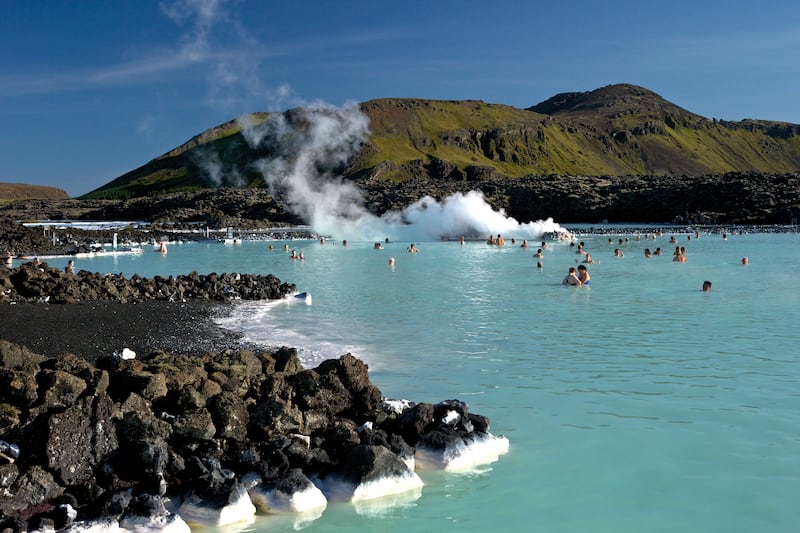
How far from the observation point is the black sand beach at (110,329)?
1391cm

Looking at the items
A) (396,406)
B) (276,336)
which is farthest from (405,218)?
(396,406)

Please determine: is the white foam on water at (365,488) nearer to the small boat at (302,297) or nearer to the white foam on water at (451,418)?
the white foam on water at (451,418)

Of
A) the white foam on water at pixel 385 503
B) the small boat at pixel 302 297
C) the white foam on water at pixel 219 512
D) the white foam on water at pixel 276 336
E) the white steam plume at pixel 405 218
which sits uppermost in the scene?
the white steam plume at pixel 405 218

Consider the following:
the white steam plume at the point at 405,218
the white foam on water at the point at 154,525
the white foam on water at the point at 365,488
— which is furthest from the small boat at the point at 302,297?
the white steam plume at the point at 405,218

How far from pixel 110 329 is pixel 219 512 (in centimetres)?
976

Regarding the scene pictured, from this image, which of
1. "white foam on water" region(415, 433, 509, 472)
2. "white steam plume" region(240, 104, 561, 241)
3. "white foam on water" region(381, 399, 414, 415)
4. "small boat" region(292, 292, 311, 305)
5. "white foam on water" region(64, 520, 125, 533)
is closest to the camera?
"white foam on water" region(64, 520, 125, 533)

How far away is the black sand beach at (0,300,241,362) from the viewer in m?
13.9

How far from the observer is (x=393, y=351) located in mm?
15312

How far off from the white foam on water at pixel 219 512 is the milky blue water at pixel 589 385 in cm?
17

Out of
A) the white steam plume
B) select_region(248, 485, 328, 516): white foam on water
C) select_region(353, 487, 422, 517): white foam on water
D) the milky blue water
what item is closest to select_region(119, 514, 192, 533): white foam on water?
the milky blue water

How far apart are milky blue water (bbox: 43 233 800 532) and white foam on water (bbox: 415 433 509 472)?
174 millimetres

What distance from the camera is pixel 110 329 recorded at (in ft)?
52.2

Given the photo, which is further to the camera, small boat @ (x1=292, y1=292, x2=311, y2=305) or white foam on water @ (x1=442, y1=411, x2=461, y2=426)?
small boat @ (x1=292, y1=292, x2=311, y2=305)

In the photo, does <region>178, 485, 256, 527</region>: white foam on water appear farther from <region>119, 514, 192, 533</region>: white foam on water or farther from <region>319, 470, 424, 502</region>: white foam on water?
<region>319, 470, 424, 502</region>: white foam on water
